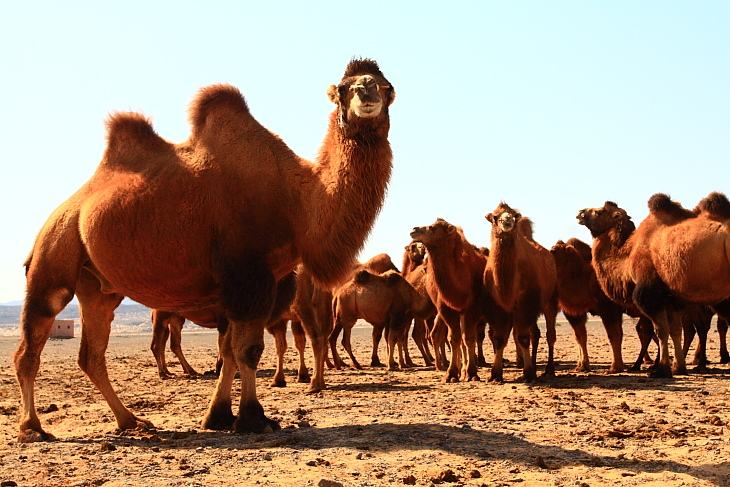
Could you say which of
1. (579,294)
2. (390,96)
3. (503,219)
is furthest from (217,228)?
(579,294)

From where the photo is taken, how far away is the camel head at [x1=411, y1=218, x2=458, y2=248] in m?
13.3

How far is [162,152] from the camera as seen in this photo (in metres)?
8.34

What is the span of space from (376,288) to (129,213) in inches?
438

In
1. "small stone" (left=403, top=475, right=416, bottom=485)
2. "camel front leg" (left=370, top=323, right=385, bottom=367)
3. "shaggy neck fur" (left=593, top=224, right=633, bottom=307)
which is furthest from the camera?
"camel front leg" (left=370, top=323, right=385, bottom=367)

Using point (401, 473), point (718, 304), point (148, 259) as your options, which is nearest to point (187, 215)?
point (148, 259)

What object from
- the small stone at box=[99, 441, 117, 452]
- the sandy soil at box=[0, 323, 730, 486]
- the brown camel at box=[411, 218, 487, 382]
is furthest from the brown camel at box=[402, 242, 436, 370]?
the small stone at box=[99, 441, 117, 452]

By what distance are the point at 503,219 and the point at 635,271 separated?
265 cm

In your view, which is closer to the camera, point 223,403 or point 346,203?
point 346,203

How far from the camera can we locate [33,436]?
7.55 metres

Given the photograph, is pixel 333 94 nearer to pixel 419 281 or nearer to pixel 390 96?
pixel 390 96

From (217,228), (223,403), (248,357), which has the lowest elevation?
(223,403)

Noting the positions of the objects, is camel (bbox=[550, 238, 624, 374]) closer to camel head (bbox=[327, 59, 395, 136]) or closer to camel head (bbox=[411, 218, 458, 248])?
camel head (bbox=[411, 218, 458, 248])

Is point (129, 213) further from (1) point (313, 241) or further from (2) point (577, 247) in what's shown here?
(2) point (577, 247)

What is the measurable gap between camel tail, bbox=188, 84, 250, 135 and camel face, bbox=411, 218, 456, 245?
527cm
